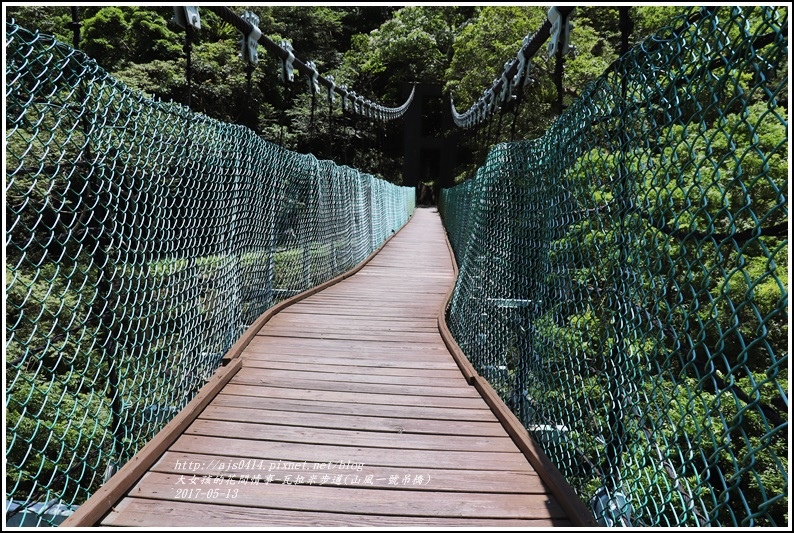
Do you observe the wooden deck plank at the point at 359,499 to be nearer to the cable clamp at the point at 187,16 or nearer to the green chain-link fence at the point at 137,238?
the green chain-link fence at the point at 137,238

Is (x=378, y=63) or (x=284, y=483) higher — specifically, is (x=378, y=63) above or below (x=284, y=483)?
above

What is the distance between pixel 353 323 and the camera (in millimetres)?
3459

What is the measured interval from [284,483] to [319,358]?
120 cm

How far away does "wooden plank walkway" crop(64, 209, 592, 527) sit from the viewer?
4.53 ft

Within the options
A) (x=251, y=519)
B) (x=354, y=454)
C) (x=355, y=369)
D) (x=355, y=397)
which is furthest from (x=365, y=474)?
(x=355, y=369)

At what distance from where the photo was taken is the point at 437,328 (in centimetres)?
343

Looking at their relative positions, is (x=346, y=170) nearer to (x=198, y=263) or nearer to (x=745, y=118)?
(x=198, y=263)

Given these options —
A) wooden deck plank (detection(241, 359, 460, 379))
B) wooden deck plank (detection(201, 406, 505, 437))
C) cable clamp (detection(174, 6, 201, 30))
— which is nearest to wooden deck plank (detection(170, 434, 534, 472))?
wooden deck plank (detection(201, 406, 505, 437))

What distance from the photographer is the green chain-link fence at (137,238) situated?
1.36 m

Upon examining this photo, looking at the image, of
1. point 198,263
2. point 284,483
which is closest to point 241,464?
point 284,483

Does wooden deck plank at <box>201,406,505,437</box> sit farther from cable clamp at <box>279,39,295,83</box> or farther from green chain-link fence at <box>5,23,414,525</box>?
cable clamp at <box>279,39,295,83</box>

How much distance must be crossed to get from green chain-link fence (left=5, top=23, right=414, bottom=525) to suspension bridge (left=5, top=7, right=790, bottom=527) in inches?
0.7

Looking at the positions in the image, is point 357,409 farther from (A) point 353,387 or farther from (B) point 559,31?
(B) point 559,31

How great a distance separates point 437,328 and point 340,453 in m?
1.79
